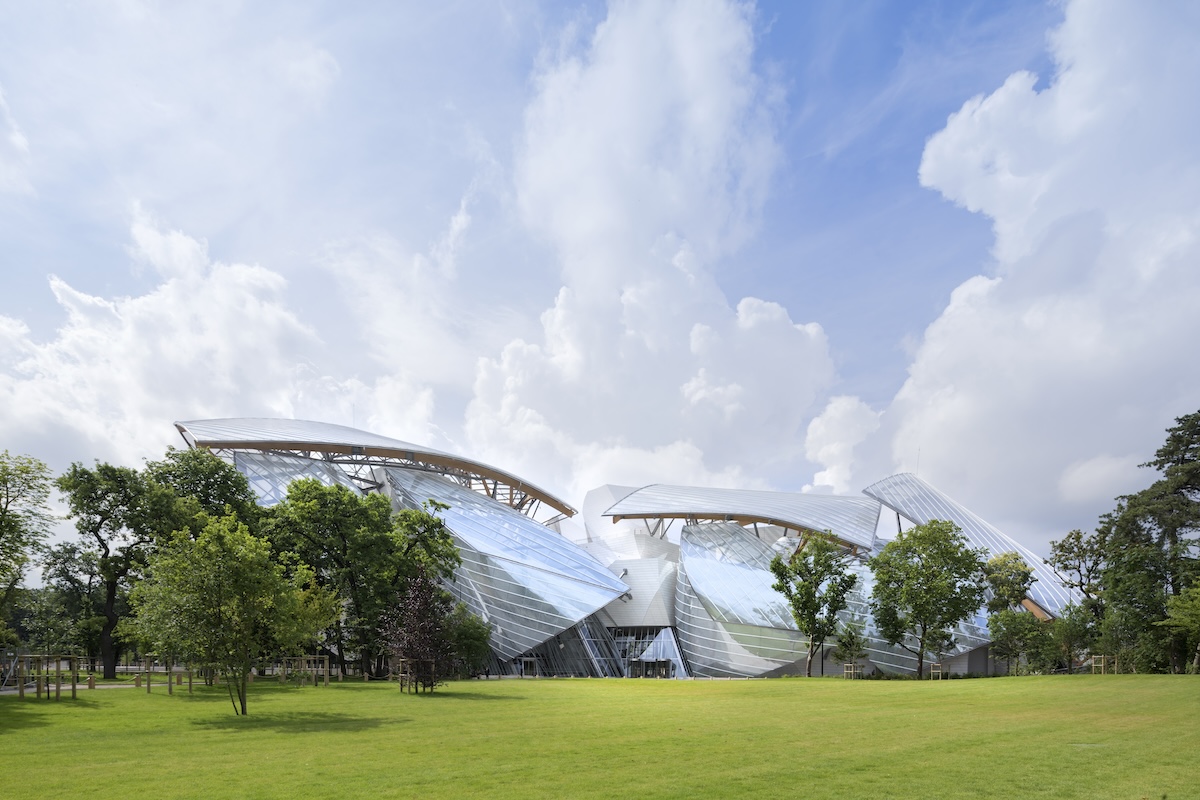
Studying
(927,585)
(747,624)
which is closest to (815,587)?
(927,585)

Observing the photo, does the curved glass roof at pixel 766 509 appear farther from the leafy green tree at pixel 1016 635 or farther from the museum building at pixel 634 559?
the leafy green tree at pixel 1016 635

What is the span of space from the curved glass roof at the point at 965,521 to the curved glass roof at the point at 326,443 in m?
35.6

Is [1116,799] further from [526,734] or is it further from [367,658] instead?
[367,658]

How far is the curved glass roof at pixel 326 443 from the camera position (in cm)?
6731

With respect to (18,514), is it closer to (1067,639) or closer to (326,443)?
(326,443)

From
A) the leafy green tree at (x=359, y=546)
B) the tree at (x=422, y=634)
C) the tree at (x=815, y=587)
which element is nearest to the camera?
the tree at (x=422, y=634)

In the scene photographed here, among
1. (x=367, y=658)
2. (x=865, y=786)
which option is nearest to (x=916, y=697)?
(x=865, y=786)

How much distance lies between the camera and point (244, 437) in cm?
6725

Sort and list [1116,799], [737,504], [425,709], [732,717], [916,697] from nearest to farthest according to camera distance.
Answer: [1116,799]
[732,717]
[425,709]
[916,697]
[737,504]

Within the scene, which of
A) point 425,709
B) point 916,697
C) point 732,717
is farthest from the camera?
point 916,697

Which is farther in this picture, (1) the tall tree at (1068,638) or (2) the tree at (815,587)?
(2) the tree at (815,587)

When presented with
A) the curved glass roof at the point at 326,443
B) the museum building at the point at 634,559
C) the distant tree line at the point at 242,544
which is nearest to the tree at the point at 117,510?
the distant tree line at the point at 242,544

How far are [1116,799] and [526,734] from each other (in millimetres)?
12071

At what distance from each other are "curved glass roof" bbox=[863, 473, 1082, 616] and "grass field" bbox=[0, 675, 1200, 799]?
34.8m
